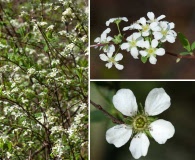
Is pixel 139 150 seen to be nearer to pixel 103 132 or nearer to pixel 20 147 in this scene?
pixel 103 132

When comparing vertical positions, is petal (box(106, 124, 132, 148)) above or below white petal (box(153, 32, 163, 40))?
below

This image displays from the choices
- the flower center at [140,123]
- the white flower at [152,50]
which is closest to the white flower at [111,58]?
the white flower at [152,50]

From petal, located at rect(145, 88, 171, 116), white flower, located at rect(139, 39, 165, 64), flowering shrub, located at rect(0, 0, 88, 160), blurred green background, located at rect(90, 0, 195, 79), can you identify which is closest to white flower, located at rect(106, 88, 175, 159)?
petal, located at rect(145, 88, 171, 116)

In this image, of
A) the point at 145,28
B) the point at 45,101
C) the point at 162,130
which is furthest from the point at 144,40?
the point at 45,101

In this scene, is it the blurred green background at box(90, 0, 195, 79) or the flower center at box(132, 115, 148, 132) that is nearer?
the flower center at box(132, 115, 148, 132)

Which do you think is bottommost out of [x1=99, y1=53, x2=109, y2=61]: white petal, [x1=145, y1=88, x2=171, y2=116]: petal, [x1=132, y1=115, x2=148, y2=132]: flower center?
[x1=132, y1=115, x2=148, y2=132]: flower center

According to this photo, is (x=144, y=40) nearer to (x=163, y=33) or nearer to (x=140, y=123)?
(x=163, y=33)

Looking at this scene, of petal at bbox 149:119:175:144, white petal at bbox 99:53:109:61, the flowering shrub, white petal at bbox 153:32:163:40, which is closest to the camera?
petal at bbox 149:119:175:144

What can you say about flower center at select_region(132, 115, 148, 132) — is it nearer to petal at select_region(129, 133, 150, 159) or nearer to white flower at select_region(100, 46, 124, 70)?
petal at select_region(129, 133, 150, 159)

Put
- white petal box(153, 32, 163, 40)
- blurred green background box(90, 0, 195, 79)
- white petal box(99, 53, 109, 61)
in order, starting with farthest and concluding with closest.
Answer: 1. blurred green background box(90, 0, 195, 79)
2. white petal box(99, 53, 109, 61)
3. white petal box(153, 32, 163, 40)
